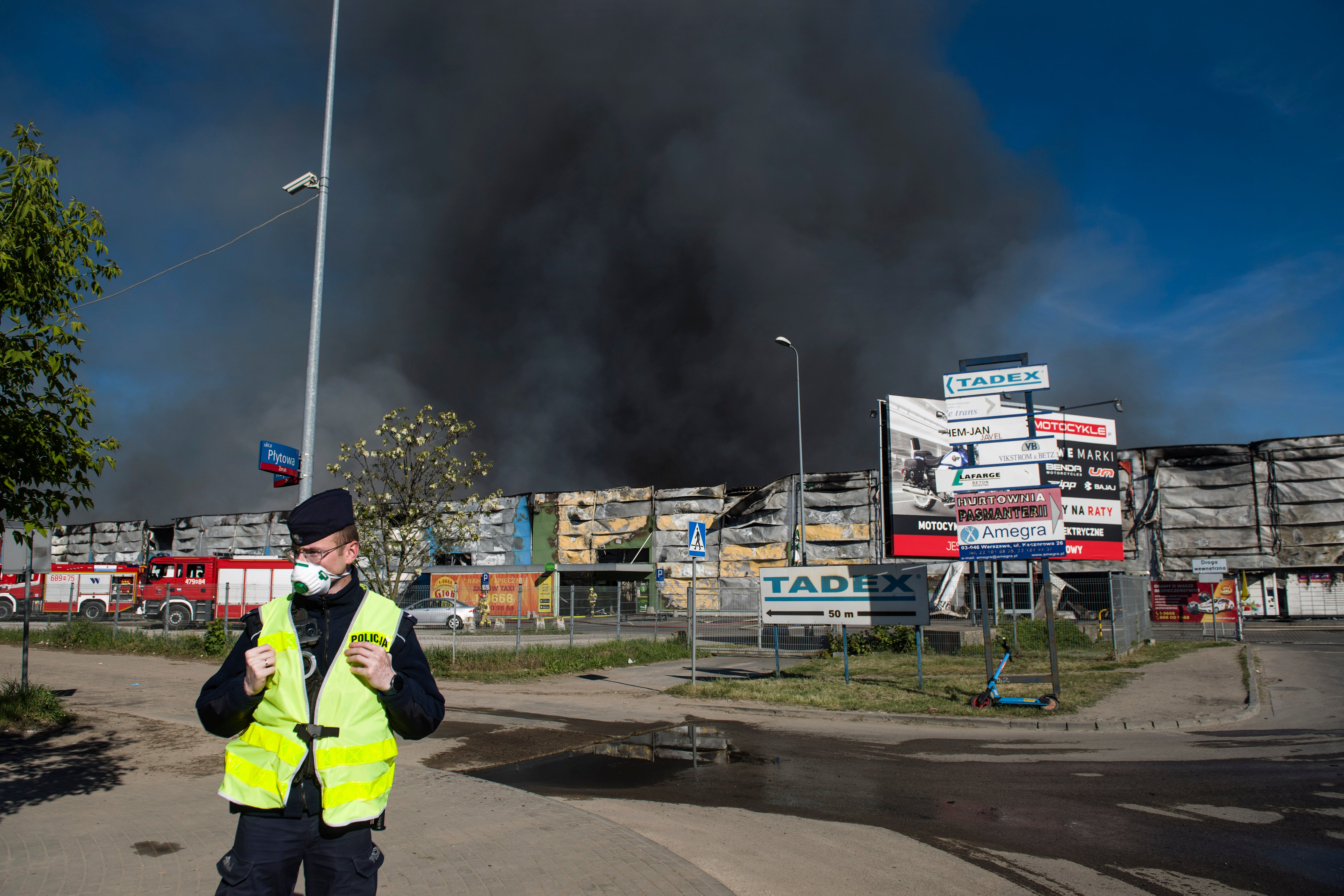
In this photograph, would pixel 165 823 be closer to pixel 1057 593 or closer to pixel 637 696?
pixel 637 696

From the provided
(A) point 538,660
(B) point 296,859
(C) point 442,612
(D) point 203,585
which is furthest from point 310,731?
(D) point 203,585

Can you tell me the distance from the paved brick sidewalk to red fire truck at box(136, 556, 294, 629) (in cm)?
3150

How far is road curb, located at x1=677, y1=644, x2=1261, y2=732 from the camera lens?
10.9 metres

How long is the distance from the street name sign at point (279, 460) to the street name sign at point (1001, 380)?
1033 centimetres

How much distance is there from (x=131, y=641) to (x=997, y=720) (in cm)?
2333

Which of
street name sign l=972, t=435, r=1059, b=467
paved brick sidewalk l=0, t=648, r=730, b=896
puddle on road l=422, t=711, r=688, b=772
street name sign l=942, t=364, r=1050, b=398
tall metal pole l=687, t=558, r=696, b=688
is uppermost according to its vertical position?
street name sign l=942, t=364, r=1050, b=398

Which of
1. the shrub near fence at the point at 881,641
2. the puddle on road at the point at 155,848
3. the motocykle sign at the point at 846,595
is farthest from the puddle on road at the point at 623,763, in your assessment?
the shrub near fence at the point at 881,641

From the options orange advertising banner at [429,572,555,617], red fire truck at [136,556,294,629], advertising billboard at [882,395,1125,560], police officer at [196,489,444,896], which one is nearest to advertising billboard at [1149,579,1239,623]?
advertising billboard at [882,395,1125,560]

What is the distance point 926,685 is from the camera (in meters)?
14.8

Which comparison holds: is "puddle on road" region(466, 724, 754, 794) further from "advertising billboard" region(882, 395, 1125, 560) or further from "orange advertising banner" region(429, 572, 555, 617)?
"orange advertising banner" region(429, 572, 555, 617)

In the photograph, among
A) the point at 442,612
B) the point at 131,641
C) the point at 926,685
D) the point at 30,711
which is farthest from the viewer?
the point at 442,612

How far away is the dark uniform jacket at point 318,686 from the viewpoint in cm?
271

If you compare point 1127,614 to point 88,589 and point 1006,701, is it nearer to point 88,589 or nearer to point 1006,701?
point 1006,701

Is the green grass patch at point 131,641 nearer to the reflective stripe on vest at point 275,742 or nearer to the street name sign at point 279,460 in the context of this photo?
the street name sign at point 279,460
